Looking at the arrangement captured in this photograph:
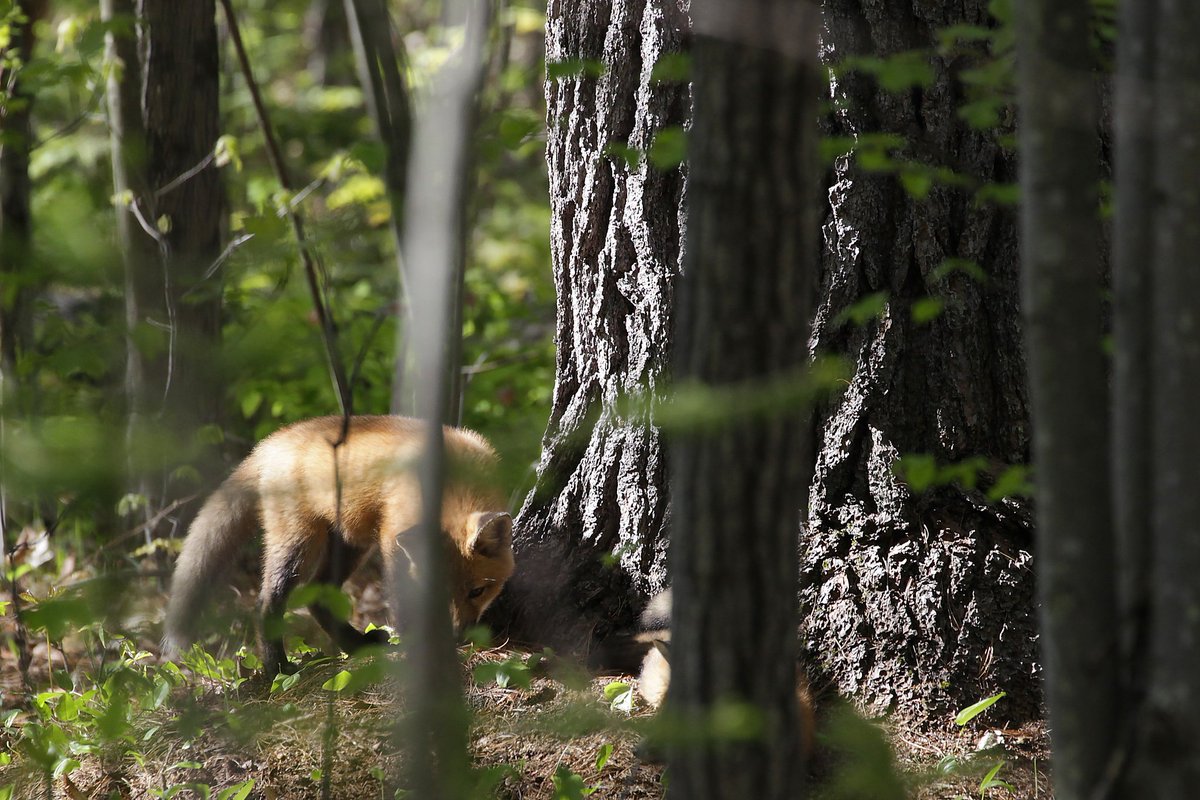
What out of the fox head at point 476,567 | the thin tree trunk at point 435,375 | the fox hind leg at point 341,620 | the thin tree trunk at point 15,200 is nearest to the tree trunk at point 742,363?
the thin tree trunk at point 435,375

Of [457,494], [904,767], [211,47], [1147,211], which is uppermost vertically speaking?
[211,47]

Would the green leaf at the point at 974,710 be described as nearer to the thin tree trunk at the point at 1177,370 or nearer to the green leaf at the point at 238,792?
the thin tree trunk at the point at 1177,370

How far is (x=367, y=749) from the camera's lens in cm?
357

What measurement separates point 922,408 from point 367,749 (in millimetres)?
2390

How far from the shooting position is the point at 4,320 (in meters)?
5.11

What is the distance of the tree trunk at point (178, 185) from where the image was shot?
522cm

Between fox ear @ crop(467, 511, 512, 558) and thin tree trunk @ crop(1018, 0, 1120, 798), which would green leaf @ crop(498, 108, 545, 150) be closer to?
thin tree trunk @ crop(1018, 0, 1120, 798)

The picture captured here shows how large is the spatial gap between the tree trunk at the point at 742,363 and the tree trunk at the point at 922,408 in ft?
5.44

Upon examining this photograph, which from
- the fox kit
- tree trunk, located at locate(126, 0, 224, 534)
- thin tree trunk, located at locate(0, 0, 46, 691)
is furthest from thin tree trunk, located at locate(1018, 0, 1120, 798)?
tree trunk, located at locate(126, 0, 224, 534)

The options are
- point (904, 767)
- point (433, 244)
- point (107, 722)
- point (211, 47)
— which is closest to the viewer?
point (433, 244)

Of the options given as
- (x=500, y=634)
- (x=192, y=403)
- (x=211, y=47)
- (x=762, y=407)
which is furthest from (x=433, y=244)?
(x=211, y=47)

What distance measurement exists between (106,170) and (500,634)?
621cm

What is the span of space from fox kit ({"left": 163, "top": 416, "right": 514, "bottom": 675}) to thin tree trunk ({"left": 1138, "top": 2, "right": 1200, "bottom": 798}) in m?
3.09

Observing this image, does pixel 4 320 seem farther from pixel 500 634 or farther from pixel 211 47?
pixel 500 634
